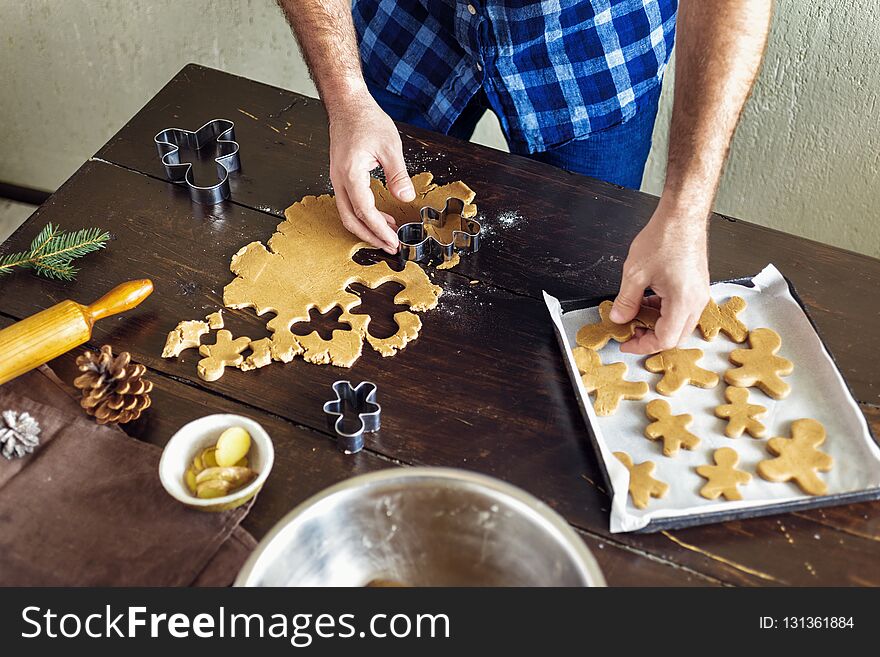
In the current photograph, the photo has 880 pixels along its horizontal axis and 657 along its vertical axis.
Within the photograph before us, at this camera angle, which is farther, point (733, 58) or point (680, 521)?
point (733, 58)

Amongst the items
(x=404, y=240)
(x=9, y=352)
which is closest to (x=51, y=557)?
(x=9, y=352)

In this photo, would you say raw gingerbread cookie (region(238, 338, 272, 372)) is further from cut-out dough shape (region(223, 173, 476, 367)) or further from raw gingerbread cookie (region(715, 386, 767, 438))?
raw gingerbread cookie (region(715, 386, 767, 438))

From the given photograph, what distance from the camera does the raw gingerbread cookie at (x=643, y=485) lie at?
0.99 meters

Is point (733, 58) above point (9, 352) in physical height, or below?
above

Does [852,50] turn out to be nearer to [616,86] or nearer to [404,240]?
[616,86]

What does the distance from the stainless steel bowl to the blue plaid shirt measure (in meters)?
1.04

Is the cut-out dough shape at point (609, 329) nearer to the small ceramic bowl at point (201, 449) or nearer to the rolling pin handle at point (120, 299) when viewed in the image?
the small ceramic bowl at point (201, 449)

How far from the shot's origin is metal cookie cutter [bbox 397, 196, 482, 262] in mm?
1341

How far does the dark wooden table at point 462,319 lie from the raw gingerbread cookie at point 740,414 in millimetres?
123

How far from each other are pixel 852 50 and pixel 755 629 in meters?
1.57

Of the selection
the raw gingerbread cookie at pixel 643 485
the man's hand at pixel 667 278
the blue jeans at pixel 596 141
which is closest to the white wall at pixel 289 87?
the blue jeans at pixel 596 141

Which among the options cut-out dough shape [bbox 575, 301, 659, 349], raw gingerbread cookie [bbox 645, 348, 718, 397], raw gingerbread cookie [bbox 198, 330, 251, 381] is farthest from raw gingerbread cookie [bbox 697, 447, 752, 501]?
raw gingerbread cookie [bbox 198, 330, 251, 381]

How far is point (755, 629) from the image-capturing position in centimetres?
88

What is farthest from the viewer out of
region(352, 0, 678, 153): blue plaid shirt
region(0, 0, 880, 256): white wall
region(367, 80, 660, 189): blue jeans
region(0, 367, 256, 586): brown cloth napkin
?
region(0, 0, 880, 256): white wall
